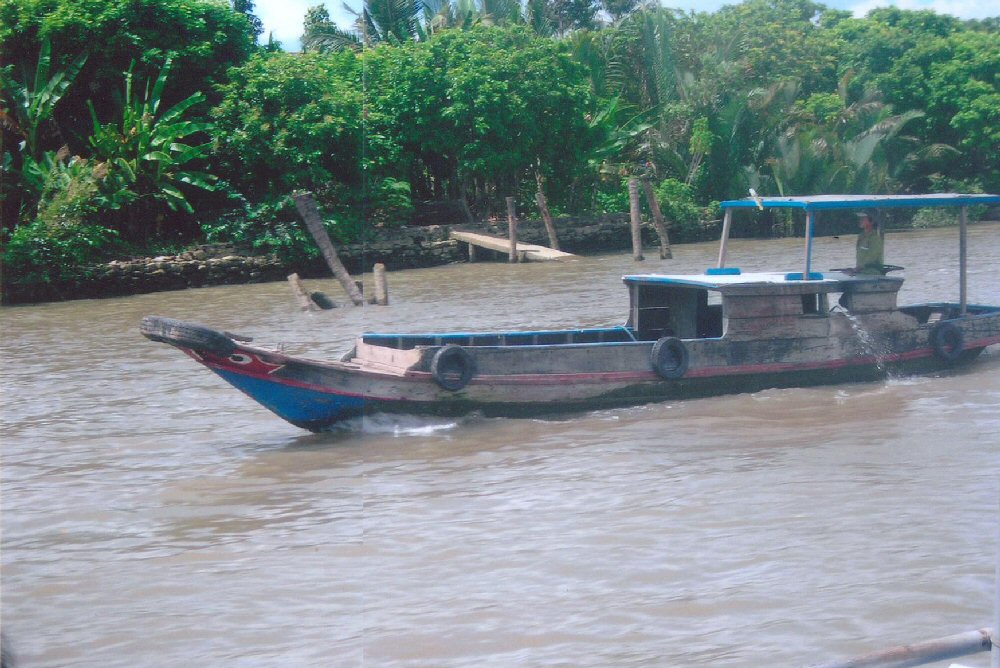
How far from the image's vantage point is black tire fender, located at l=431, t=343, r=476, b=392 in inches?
245

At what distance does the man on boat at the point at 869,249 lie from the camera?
24.5 feet

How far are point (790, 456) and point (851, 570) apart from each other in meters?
1.77

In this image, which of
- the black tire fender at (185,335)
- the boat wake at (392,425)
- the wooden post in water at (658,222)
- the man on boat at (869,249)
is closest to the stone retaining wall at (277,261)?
the wooden post in water at (658,222)

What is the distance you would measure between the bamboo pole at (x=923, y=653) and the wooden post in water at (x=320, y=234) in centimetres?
989

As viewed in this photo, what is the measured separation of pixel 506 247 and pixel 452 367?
39.2 ft

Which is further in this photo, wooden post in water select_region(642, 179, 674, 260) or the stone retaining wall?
wooden post in water select_region(642, 179, 674, 260)

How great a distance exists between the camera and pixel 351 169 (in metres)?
17.8

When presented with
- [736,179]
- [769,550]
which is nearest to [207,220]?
[736,179]

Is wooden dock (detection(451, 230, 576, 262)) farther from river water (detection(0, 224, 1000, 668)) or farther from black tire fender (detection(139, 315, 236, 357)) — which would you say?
black tire fender (detection(139, 315, 236, 357))

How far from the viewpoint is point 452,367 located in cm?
627

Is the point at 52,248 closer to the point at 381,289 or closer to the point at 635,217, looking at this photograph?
the point at 381,289

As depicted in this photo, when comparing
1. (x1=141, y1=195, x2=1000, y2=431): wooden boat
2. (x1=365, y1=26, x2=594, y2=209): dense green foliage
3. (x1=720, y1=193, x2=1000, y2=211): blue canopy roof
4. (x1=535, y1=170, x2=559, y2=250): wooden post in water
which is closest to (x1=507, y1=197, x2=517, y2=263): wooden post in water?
(x1=535, y1=170, x2=559, y2=250): wooden post in water

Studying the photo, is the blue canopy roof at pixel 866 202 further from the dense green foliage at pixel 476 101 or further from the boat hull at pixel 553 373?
the dense green foliage at pixel 476 101

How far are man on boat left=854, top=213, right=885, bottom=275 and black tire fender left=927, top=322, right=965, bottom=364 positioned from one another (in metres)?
0.60
